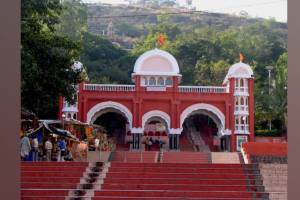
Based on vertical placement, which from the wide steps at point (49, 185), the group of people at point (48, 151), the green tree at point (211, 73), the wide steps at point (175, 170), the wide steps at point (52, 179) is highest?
the green tree at point (211, 73)

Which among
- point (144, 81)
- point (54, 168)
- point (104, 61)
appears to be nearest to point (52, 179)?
point (54, 168)

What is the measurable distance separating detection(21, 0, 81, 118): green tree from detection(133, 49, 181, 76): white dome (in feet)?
48.8

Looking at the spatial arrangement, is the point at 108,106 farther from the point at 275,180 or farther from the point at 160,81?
the point at 275,180

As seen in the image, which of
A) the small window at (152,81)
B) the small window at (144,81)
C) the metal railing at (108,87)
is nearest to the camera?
the metal railing at (108,87)

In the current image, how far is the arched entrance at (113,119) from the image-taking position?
30.6 metres

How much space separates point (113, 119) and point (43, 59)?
2168cm

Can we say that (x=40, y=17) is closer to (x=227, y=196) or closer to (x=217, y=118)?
(x=227, y=196)

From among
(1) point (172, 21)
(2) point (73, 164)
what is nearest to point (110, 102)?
(2) point (73, 164)

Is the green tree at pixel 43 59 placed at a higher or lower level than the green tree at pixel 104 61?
lower

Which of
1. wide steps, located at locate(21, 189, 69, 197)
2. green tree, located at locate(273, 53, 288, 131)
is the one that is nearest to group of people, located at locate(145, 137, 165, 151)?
green tree, located at locate(273, 53, 288, 131)

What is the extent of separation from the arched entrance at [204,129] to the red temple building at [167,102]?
47mm

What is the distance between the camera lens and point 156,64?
3164cm

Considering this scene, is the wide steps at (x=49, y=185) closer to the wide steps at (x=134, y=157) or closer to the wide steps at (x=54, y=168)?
the wide steps at (x=54, y=168)

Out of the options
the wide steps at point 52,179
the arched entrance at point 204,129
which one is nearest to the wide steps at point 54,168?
the wide steps at point 52,179
